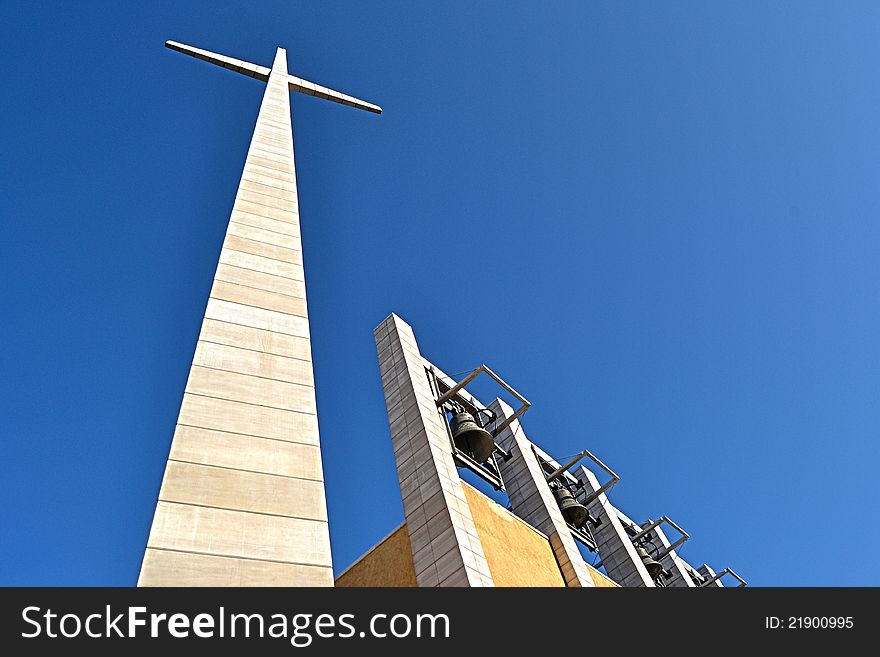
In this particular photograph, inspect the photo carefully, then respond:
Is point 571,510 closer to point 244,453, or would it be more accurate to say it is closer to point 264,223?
point 264,223

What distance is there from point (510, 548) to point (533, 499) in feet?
17.0

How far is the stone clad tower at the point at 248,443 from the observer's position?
618cm

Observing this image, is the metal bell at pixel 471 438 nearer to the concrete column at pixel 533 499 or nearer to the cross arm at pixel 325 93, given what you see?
the concrete column at pixel 533 499

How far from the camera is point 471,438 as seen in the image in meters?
24.3

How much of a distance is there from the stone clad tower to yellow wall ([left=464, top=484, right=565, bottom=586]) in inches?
401

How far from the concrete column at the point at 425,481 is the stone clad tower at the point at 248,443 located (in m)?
7.92

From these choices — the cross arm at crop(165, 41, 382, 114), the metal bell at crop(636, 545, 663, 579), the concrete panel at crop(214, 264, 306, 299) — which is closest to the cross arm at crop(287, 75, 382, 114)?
the cross arm at crop(165, 41, 382, 114)

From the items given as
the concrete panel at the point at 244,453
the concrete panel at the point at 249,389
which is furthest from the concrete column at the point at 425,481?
the concrete panel at the point at 244,453

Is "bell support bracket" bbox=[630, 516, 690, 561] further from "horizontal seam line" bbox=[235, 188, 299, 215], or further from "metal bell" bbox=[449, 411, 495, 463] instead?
"horizontal seam line" bbox=[235, 188, 299, 215]

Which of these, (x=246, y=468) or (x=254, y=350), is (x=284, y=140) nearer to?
(x=254, y=350)

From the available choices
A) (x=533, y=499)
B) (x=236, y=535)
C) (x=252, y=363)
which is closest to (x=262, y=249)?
(x=252, y=363)

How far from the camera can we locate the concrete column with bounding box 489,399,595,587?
2164 cm
